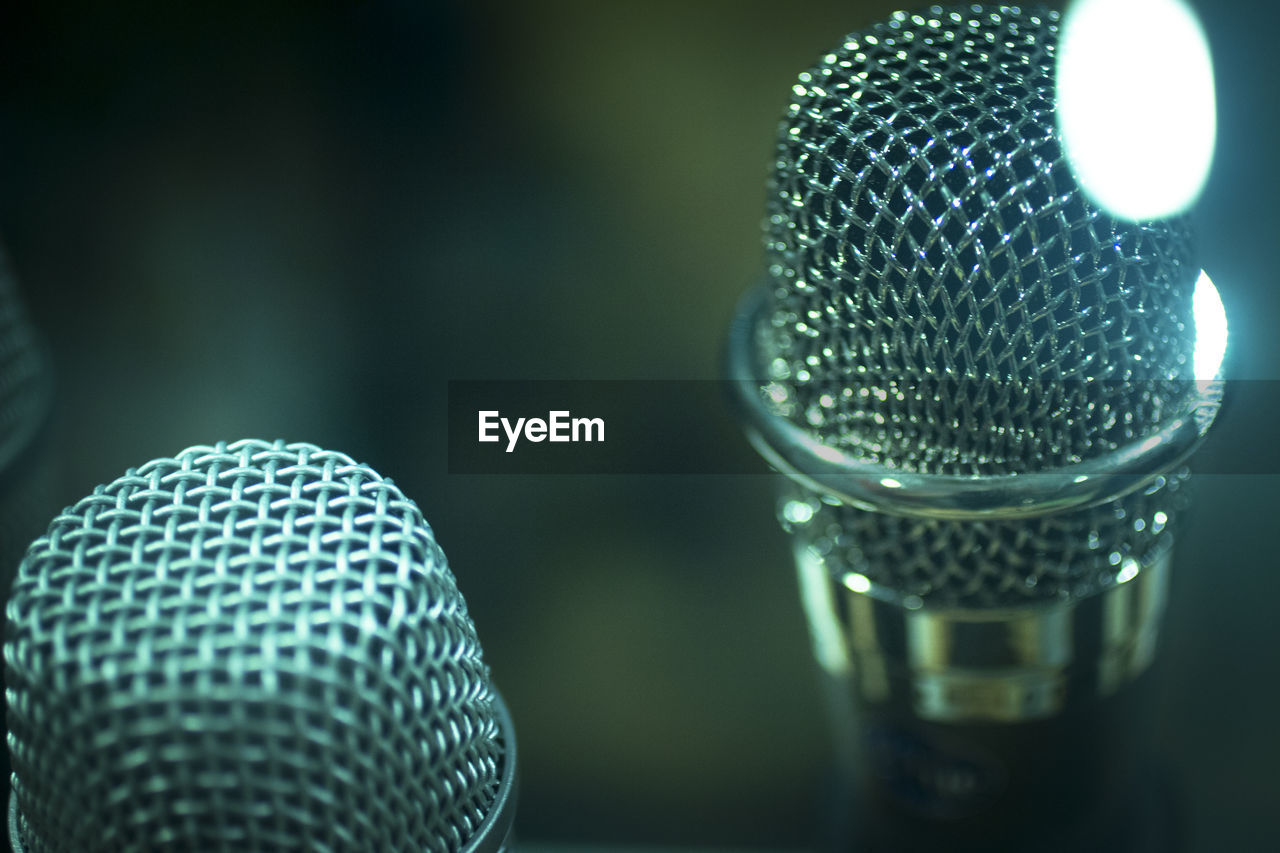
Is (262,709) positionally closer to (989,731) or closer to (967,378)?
(967,378)

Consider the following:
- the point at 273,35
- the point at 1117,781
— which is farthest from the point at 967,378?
the point at 273,35

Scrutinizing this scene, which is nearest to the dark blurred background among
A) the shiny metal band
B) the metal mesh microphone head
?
the shiny metal band

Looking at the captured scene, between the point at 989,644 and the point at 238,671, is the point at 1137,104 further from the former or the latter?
the point at 238,671

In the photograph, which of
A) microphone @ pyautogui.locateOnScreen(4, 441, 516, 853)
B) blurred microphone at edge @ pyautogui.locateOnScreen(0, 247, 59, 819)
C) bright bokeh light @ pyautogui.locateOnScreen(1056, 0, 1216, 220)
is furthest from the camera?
blurred microphone at edge @ pyautogui.locateOnScreen(0, 247, 59, 819)

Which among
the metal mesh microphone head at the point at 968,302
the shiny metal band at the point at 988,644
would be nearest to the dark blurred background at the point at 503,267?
the shiny metal band at the point at 988,644

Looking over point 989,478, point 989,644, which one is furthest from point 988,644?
point 989,478

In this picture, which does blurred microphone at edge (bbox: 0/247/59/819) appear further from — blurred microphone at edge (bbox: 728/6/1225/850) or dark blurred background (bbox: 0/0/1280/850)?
blurred microphone at edge (bbox: 728/6/1225/850)
